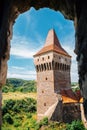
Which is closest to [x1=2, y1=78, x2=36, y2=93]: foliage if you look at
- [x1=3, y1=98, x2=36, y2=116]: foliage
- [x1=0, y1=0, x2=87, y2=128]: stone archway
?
[x1=3, y1=98, x2=36, y2=116]: foliage

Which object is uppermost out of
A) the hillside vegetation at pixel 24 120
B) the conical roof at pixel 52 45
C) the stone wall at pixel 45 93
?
the conical roof at pixel 52 45

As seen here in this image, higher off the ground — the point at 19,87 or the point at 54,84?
the point at 19,87

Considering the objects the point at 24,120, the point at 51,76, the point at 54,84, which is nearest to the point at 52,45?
the point at 51,76

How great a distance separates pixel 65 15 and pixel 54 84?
94.3ft

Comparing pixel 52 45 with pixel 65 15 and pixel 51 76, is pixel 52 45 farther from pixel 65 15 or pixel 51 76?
pixel 65 15

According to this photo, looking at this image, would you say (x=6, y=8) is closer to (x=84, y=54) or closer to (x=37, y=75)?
(x=84, y=54)

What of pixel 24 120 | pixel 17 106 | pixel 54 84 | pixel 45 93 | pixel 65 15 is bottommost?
pixel 24 120

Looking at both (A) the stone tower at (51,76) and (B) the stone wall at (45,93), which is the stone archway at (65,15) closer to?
(A) the stone tower at (51,76)

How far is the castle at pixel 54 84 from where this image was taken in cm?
3538

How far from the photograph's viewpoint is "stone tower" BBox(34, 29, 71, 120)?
3694 centimetres

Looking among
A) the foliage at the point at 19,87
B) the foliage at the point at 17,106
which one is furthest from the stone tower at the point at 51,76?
the foliage at the point at 19,87

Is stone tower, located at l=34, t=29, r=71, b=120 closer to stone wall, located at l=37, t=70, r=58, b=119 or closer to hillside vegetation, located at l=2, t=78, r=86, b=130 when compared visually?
stone wall, located at l=37, t=70, r=58, b=119

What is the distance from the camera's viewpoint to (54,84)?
3831 cm

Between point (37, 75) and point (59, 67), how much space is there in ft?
12.0
